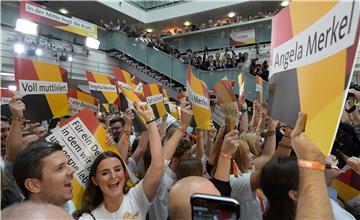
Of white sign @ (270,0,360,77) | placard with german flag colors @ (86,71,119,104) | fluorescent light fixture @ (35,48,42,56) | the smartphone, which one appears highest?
fluorescent light fixture @ (35,48,42,56)

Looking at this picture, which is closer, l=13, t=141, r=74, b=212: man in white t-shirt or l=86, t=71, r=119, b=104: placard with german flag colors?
l=13, t=141, r=74, b=212: man in white t-shirt

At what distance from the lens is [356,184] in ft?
6.80

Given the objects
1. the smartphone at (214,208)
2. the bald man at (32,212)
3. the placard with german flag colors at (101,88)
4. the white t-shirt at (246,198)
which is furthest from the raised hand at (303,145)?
the placard with german flag colors at (101,88)

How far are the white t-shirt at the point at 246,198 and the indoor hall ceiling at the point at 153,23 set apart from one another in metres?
14.1

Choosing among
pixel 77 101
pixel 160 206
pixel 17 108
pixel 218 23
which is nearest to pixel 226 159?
pixel 160 206

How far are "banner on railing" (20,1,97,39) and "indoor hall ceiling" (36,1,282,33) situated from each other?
11342mm

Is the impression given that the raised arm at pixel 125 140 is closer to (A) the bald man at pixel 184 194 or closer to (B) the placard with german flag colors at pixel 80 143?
(B) the placard with german flag colors at pixel 80 143

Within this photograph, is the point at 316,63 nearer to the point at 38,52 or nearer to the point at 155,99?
the point at 155,99

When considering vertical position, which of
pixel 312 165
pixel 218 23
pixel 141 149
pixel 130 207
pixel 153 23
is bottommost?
pixel 130 207

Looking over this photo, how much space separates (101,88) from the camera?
4.16 m

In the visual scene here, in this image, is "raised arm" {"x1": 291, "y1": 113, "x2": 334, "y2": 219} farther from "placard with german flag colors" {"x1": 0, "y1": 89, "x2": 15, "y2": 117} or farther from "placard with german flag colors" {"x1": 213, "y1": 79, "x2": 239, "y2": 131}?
"placard with german flag colors" {"x1": 0, "y1": 89, "x2": 15, "y2": 117}

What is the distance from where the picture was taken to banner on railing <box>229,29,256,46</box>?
15.0 m

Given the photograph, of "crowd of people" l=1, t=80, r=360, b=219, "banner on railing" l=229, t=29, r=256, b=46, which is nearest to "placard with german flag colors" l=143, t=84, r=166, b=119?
"crowd of people" l=1, t=80, r=360, b=219

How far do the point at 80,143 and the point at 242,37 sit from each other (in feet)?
46.3
